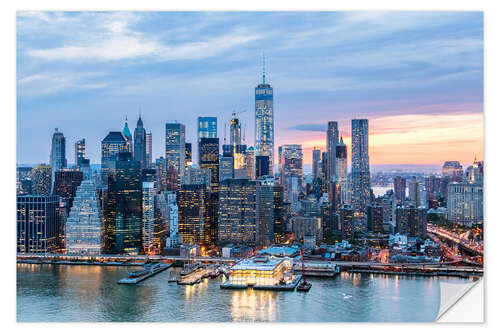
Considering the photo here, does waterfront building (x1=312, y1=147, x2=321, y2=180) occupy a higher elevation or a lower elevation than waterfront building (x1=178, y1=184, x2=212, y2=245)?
higher

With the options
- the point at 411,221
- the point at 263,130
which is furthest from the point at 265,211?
the point at 411,221

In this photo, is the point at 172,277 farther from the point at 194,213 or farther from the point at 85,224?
the point at 194,213

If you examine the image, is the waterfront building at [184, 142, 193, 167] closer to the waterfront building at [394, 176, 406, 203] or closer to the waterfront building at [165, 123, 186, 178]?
the waterfront building at [165, 123, 186, 178]

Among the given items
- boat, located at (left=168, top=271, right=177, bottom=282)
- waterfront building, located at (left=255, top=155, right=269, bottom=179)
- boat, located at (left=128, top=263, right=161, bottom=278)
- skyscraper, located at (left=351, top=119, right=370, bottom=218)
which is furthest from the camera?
waterfront building, located at (left=255, top=155, right=269, bottom=179)

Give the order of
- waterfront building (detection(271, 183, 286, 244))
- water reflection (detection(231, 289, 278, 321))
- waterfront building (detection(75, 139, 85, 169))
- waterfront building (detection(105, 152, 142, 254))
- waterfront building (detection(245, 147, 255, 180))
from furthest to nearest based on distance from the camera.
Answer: waterfront building (detection(245, 147, 255, 180))
waterfront building (detection(271, 183, 286, 244))
waterfront building (detection(105, 152, 142, 254))
waterfront building (detection(75, 139, 85, 169))
water reflection (detection(231, 289, 278, 321))

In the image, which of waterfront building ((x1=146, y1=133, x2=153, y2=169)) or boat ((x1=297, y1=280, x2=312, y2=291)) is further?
waterfront building ((x1=146, y1=133, x2=153, y2=169))

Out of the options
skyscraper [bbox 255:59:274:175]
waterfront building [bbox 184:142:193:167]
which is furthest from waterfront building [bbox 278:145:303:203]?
waterfront building [bbox 184:142:193:167]
